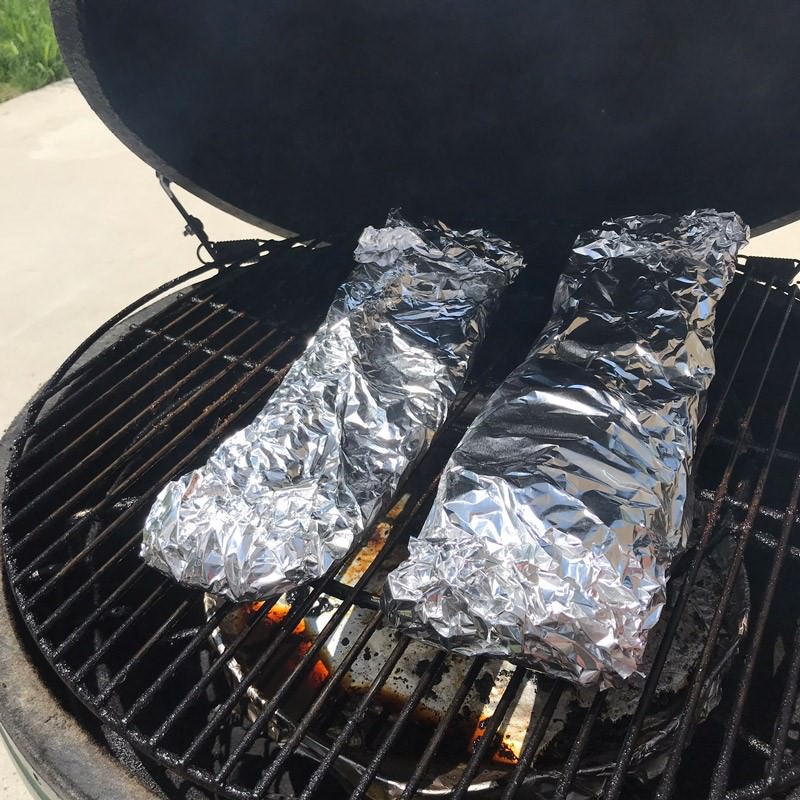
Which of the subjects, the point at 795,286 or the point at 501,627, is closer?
the point at 501,627

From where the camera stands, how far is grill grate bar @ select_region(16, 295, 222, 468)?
138 centimetres

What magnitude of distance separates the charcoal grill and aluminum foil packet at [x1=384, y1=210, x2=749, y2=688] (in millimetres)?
97

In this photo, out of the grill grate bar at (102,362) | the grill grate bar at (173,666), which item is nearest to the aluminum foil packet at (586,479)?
the grill grate bar at (173,666)

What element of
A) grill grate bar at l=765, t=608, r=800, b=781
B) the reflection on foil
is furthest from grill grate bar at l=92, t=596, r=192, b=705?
grill grate bar at l=765, t=608, r=800, b=781

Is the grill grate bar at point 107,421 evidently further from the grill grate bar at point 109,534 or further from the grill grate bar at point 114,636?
the grill grate bar at point 114,636

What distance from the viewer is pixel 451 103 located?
5.34 feet

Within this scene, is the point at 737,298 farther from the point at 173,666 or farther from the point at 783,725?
the point at 173,666

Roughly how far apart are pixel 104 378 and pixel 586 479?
105 centimetres

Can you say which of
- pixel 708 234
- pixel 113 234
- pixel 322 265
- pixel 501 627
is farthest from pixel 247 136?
pixel 113 234

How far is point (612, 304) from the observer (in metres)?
1.46

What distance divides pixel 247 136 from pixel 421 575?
115 cm

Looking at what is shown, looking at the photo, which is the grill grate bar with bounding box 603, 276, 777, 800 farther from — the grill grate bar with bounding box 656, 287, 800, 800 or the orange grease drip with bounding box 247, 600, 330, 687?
the orange grease drip with bounding box 247, 600, 330, 687

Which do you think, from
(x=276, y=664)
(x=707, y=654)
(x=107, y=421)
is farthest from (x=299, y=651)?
(x=707, y=654)

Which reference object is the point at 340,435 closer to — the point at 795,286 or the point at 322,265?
the point at 322,265
